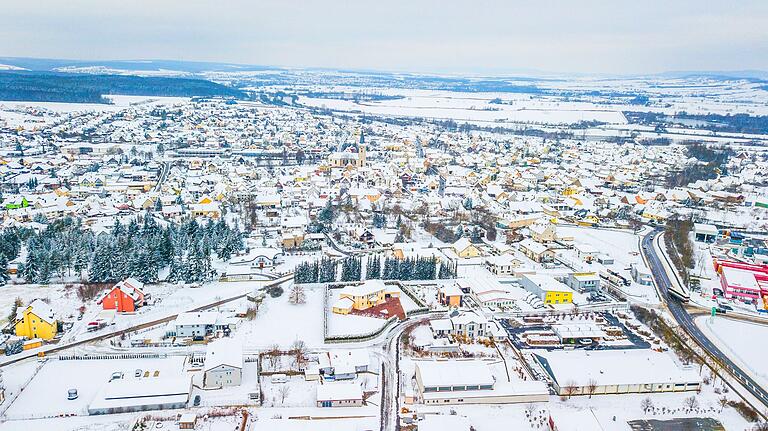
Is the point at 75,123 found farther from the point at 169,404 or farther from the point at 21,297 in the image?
the point at 169,404

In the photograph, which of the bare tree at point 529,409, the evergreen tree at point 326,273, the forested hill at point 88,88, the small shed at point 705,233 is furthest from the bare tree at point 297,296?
the forested hill at point 88,88

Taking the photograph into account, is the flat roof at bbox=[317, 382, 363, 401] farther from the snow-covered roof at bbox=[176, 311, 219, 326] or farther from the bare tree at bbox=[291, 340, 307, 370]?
the snow-covered roof at bbox=[176, 311, 219, 326]

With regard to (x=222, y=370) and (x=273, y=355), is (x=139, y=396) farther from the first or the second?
(x=273, y=355)

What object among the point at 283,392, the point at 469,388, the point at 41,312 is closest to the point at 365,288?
the point at 283,392

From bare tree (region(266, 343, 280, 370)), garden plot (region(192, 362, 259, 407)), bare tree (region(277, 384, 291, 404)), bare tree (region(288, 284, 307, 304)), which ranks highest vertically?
bare tree (region(288, 284, 307, 304))

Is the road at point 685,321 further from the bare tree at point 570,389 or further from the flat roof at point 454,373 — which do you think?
the flat roof at point 454,373

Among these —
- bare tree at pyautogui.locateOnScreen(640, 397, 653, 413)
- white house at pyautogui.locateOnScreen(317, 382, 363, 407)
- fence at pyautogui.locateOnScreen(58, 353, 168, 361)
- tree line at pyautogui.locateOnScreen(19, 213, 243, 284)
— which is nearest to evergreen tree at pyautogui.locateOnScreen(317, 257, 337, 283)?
tree line at pyautogui.locateOnScreen(19, 213, 243, 284)
